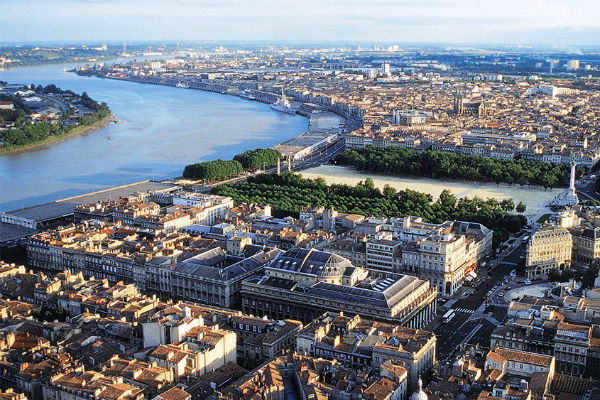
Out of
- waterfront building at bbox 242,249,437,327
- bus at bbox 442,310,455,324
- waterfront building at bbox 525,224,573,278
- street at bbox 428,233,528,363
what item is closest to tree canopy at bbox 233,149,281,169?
street at bbox 428,233,528,363

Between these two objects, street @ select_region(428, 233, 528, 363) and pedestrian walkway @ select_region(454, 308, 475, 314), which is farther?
pedestrian walkway @ select_region(454, 308, 475, 314)

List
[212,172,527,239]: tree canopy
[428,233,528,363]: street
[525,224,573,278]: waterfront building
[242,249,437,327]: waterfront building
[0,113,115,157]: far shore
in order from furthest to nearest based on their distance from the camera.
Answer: [0,113,115,157]: far shore, [212,172,527,239]: tree canopy, [525,224,573,278]: waterfront building, [242,249,437,327]: waterfront building, [428,233,528,363]: street

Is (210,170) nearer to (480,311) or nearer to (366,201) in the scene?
(366,201)

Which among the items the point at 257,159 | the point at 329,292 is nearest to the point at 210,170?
the point at 257,159

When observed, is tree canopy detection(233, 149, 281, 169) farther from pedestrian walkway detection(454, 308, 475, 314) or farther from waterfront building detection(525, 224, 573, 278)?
pedestrian walkway detection(454, 308, 475, 314)

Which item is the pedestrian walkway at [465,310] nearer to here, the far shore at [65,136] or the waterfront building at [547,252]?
the waterfront building at [547,252]

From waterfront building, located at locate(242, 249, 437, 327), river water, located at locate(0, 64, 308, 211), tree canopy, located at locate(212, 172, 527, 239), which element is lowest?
river water, located at locate(0, 64, 308, 211)

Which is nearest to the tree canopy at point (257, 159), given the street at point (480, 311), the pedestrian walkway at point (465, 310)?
the street at point (480, 311)
